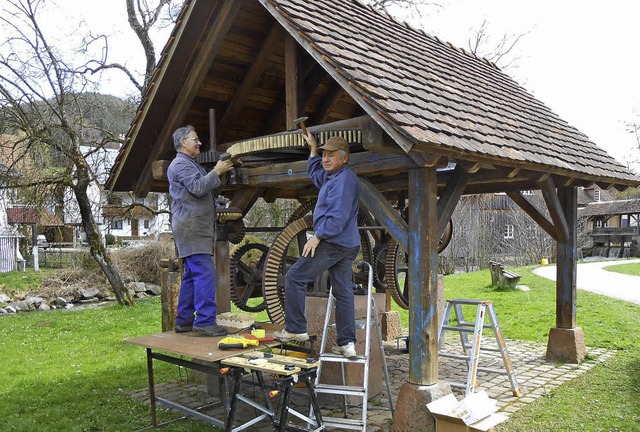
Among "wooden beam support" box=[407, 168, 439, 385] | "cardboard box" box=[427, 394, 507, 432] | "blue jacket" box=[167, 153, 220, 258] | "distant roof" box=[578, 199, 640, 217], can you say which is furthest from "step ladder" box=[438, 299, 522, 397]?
"distant roof" box=[578, 199, 640, 217]

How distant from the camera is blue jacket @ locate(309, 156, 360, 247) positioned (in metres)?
4.82

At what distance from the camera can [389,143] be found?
4.80 metres

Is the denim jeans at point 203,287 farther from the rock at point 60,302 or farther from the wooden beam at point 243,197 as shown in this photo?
the rock at point 60,302

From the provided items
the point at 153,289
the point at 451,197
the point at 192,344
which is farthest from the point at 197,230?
the point at 153,289

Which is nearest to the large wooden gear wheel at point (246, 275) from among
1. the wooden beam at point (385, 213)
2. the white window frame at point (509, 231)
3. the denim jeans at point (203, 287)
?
the denim jeans at point (203, 287)

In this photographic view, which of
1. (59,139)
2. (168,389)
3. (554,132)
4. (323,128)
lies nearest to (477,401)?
(323,128)

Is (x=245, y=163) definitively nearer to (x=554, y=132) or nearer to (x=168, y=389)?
(x=168, y=389)

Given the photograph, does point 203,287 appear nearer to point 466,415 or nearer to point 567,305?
point 466,415

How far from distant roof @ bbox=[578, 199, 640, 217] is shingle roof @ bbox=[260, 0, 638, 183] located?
1388 inches

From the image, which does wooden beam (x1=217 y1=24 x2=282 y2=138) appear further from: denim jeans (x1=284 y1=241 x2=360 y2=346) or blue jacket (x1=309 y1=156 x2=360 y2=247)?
denim jeans (x1=284 y1=241 x2=360 y2=346)

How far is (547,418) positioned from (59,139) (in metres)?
13.1

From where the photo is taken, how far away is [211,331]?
5.34 metres

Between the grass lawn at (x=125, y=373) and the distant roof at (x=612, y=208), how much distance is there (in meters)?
29.6

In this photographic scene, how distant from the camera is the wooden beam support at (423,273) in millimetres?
4988
